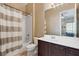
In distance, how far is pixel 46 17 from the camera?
227cm

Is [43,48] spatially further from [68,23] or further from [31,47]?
[68,23]

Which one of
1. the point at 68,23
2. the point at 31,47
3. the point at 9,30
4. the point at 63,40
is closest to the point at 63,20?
the point at 68,23

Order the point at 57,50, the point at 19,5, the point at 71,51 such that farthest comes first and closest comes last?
the point at 19,5
the point at 57,50
the point at 71,51

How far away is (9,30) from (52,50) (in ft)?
2.90

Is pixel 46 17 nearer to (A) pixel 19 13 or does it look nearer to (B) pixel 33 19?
(B) pixel 33 19

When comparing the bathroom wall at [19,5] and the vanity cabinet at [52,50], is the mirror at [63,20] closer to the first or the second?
the vanity cabinet at [52,50]

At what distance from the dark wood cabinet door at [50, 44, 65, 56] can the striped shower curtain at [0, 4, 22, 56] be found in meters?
0.60

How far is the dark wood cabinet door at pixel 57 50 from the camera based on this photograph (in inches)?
82.2

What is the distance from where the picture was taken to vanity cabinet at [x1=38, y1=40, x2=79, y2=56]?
202cm

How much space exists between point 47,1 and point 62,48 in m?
0.87

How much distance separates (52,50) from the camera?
7.21 ft

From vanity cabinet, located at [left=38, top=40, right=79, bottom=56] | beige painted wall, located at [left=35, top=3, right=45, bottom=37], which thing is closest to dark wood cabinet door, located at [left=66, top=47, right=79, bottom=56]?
vanity cabinet, located at [left=38, top=40, right=79, bottom=56]

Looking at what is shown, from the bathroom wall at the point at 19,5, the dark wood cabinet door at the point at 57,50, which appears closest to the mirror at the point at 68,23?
the dark wood cabinet door at the point at 57,50

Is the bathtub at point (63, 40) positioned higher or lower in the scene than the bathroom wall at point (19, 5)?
lower
